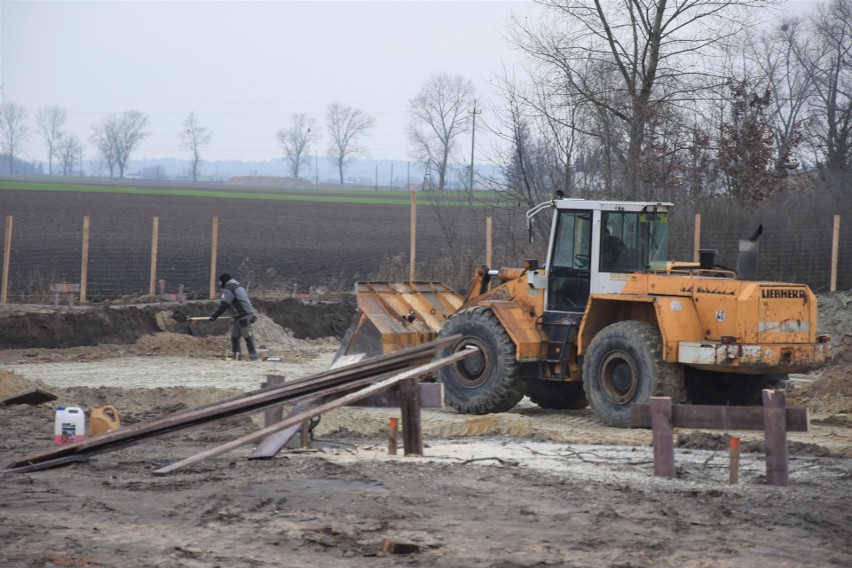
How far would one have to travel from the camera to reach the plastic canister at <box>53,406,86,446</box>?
10.7 meters

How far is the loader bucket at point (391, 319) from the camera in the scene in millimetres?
15617

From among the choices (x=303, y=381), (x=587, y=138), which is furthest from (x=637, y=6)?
(x=303, y=381)

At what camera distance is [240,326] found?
2044 centimetres

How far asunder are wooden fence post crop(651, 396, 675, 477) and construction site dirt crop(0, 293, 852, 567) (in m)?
0.12

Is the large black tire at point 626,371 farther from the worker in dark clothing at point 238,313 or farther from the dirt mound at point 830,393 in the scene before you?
the worker in dark clothing at point 238,313

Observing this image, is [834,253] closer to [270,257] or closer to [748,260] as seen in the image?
[748,260]

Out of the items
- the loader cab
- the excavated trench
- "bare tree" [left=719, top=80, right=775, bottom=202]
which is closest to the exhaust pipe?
the loader cab

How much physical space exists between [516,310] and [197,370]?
642 centimetres

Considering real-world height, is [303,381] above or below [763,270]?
below

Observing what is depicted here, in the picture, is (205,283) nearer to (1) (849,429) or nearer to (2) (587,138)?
(2) (587,138)

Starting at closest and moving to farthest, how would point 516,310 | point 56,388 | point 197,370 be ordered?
1. point 516,310
2. point 56,388
3. point 197,370

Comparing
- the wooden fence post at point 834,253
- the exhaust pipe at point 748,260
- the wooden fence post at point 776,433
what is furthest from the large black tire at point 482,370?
the wooden fence post at point 834,253

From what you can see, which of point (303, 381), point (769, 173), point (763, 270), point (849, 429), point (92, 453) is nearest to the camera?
point (92, 453)

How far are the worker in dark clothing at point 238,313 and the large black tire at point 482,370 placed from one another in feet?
21.3
